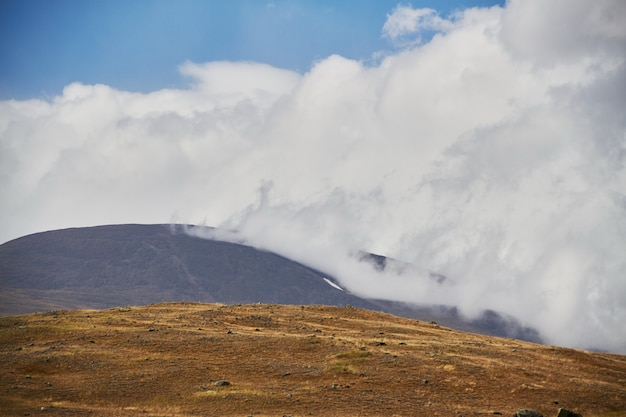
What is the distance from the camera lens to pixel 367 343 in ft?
228

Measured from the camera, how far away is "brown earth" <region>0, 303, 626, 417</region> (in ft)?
177

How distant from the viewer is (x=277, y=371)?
201ft

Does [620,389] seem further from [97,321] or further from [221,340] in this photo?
[97,321]

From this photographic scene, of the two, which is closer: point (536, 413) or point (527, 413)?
point (527, 413)

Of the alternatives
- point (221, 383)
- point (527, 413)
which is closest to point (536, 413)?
point (527, 413)

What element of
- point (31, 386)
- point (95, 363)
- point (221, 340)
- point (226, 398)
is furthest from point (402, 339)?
point (31, 386)

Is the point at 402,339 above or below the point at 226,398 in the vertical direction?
above

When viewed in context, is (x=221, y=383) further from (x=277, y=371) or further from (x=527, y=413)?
(x=527, y=413)

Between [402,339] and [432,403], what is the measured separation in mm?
19388

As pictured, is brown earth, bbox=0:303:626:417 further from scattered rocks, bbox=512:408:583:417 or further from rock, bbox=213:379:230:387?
scattered rocks, bbox=512:408:583:417

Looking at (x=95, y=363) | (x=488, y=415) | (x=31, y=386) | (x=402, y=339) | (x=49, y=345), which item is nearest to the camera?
(x=488, y=415)

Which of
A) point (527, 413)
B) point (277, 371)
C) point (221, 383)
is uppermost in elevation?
point (277, 371)

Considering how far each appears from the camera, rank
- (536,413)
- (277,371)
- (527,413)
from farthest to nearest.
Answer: (277,371)
(536,413)
(527,413)

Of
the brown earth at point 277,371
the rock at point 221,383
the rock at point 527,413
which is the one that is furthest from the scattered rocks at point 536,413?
the rock at point 221,383
